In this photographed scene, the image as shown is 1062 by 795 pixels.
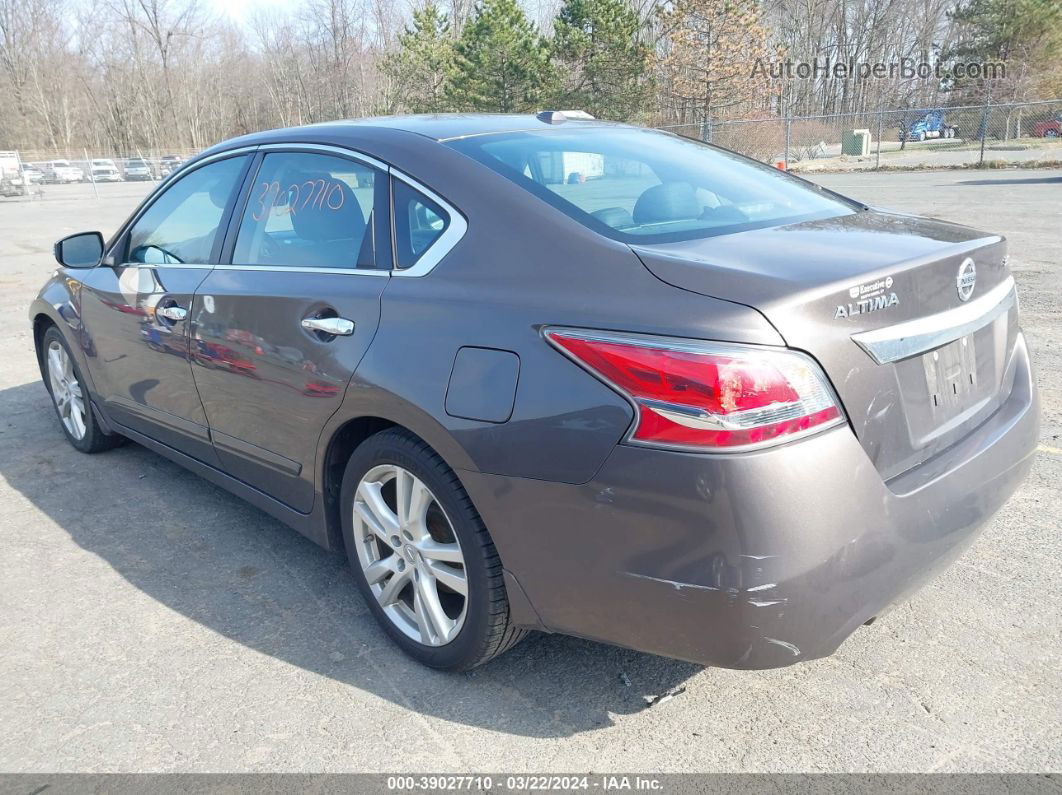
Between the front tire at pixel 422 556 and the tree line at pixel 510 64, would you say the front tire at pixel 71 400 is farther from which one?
the tree line at pixel 510 64

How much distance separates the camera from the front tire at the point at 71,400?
15.2ft

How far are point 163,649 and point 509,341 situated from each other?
170 centimetres

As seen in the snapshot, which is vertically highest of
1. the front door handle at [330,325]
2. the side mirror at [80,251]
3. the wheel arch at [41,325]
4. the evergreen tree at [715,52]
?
the evergreen tree at [715,52]

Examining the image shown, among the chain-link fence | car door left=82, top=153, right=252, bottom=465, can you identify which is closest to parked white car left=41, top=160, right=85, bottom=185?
the chain-link fence

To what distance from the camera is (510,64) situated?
39.7 meters

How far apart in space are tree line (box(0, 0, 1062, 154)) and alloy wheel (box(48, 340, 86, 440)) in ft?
118

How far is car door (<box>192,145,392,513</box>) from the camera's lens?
270 cm

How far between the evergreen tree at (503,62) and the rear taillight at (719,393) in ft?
128

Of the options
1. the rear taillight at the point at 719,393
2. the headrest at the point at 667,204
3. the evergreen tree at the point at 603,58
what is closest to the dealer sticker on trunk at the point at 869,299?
the rear taillight at the point at 719,393

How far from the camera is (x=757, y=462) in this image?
1869 millimetres

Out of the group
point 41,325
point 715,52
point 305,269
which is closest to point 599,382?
point 305,269

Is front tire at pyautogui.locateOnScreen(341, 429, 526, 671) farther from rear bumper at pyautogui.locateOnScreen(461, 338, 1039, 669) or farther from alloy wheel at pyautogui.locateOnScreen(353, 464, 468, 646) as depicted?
rear bumper at pyautogui.locateOnScreen(461, 338, 1039, 669)

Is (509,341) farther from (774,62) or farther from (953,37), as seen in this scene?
(953,37)

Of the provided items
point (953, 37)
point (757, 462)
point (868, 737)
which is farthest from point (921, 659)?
point (953, 37)
